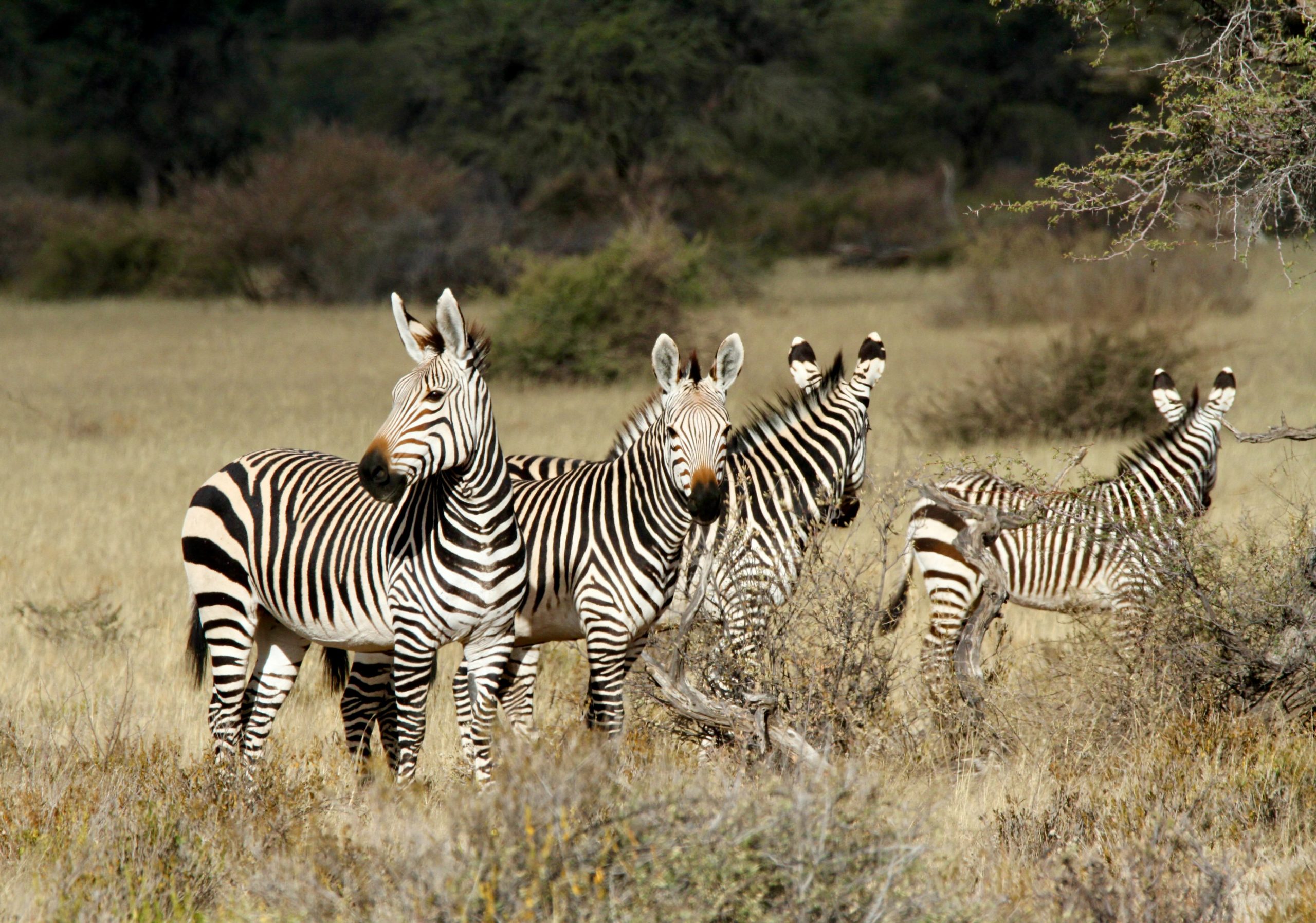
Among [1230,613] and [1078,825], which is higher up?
[1230,613]

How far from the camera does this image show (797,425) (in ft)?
19.8

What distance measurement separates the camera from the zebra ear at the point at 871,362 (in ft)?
A: 19.9

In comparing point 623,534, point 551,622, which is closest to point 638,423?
point 623,534

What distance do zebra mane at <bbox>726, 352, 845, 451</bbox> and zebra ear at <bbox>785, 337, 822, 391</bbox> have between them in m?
0.40

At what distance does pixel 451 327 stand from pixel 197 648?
6.57 feet

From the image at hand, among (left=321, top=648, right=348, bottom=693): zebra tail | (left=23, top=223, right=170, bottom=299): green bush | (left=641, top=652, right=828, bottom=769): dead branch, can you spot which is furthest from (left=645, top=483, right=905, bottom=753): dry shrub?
(left=23, top=223, right=170, bottom=299): green bush

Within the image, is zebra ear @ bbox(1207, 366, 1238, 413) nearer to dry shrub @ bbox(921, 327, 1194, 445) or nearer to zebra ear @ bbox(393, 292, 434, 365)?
zebra ear @ bbox(393, 292, 434, 365)

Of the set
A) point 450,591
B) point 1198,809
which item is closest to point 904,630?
point 1198,809

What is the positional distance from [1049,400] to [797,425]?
8.50 metres

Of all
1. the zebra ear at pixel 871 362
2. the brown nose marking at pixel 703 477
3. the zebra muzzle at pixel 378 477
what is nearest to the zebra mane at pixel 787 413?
the zebra ear at pixel 871 362

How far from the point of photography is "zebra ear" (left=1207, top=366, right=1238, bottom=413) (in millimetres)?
6949

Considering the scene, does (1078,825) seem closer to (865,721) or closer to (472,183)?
(865,721)

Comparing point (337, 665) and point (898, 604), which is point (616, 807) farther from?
point (898, 604)

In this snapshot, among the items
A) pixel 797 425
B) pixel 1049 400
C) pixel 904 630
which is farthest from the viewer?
pixel 1049 400
